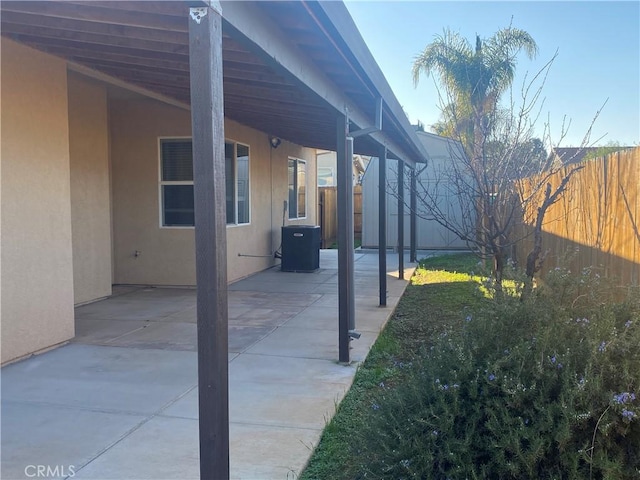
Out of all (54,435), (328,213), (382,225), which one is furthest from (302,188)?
(54,435)

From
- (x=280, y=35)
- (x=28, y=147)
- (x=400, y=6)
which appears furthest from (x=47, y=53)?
(x=400, y=6)

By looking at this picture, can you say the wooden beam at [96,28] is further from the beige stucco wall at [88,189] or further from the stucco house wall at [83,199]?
the beige stucco wall at [88,189]

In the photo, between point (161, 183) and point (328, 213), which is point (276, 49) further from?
point (328, 213)

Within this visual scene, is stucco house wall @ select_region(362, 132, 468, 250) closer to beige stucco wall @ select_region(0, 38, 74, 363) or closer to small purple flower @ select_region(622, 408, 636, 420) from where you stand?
beige stucco wall @ select_region(0, 38, 74, 363)

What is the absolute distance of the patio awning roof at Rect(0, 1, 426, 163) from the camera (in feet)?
11.4

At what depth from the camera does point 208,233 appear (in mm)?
2508

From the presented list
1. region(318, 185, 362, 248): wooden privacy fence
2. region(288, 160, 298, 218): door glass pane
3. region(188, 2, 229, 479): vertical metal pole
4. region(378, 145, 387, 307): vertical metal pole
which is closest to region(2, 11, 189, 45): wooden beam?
region(188, 2, 229, 479): vertical metal pole

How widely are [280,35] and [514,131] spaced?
12.7ft

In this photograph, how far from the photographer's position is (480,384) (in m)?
3.08

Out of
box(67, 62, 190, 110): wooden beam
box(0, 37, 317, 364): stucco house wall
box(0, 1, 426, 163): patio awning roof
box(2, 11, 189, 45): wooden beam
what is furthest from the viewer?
box(67, 62, 190, 110): wooden beam

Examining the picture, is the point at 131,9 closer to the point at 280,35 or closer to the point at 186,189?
the point at 280,35

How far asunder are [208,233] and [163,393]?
8.41 ft

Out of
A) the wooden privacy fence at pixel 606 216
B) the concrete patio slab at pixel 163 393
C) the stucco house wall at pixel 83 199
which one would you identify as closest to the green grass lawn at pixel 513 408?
the concrete patio slab at pixel 163 393

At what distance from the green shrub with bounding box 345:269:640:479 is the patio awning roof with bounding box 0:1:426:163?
7.42ft
